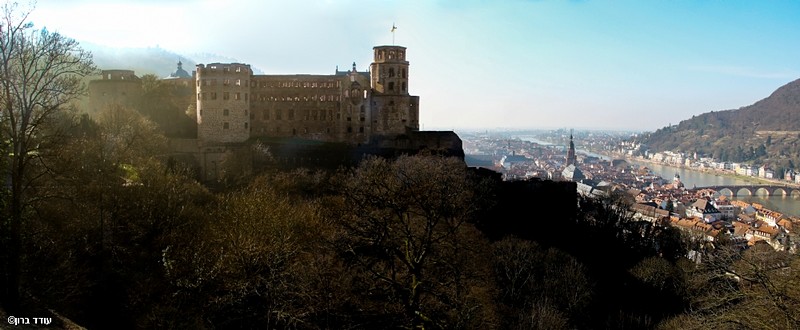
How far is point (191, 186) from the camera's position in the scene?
24.1 m

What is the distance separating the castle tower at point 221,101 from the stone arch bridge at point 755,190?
373 feet

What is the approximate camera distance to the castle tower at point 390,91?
36.2 meters

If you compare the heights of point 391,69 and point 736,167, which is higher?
point 391,69

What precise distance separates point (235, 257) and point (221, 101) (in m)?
20.9

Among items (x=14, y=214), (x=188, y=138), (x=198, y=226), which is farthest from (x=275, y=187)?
(x=14, y=214)

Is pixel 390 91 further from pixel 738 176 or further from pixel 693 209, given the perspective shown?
pixel 738 176

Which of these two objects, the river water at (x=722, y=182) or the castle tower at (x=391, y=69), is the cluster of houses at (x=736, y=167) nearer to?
the river water at (x=722, y=182)

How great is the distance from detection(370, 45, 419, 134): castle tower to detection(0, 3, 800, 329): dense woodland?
11489 mm

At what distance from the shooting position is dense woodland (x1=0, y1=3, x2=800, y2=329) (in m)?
10.8

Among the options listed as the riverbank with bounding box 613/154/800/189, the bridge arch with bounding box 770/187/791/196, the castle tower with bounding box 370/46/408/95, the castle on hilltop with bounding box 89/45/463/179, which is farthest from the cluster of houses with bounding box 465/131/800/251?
the bridge arch with bounding box 770/187/791/196

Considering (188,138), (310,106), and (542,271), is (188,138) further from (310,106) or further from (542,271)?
(542,271)

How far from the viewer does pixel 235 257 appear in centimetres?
1494

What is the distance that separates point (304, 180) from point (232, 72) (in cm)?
932

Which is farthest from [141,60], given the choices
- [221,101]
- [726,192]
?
[726,192]
